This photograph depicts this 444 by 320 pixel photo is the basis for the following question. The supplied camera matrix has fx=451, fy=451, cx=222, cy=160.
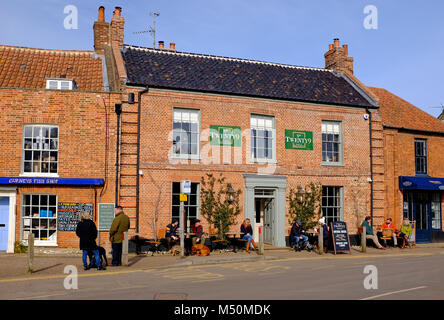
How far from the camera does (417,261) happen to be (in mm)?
15820

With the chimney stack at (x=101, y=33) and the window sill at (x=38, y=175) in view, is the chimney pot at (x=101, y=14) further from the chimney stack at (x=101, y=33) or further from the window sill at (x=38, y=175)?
the window sill at (x=38, y=175)

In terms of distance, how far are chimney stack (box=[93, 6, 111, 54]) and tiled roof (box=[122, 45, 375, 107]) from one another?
1215 millimetres

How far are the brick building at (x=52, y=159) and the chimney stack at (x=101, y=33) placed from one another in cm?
435

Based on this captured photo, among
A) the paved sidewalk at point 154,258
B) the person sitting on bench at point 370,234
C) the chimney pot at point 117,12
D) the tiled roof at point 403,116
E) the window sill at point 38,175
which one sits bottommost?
the paved sidewalk at point 154,258

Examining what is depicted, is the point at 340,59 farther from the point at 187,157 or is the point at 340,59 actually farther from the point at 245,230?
the point at 245,230

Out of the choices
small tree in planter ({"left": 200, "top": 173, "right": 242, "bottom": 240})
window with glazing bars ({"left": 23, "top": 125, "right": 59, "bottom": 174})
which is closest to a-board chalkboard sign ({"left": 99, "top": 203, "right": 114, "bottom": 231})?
window with glazing bars ({"left": 23, "top": 125, "right": 59, "bottom": 174})

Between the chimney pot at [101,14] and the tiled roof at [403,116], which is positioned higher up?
the chimney pot at [101,14]

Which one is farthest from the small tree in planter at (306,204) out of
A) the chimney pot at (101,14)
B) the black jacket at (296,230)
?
the chimney pot at (101,14)

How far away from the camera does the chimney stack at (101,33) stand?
2134 cm

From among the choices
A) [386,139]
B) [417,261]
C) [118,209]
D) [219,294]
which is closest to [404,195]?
[386,139]

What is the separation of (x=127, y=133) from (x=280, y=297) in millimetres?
10998

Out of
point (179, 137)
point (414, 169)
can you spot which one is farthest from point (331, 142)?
point (179, 137)

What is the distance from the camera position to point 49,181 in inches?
666

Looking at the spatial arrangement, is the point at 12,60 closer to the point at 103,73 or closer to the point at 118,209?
the point at 103,73
